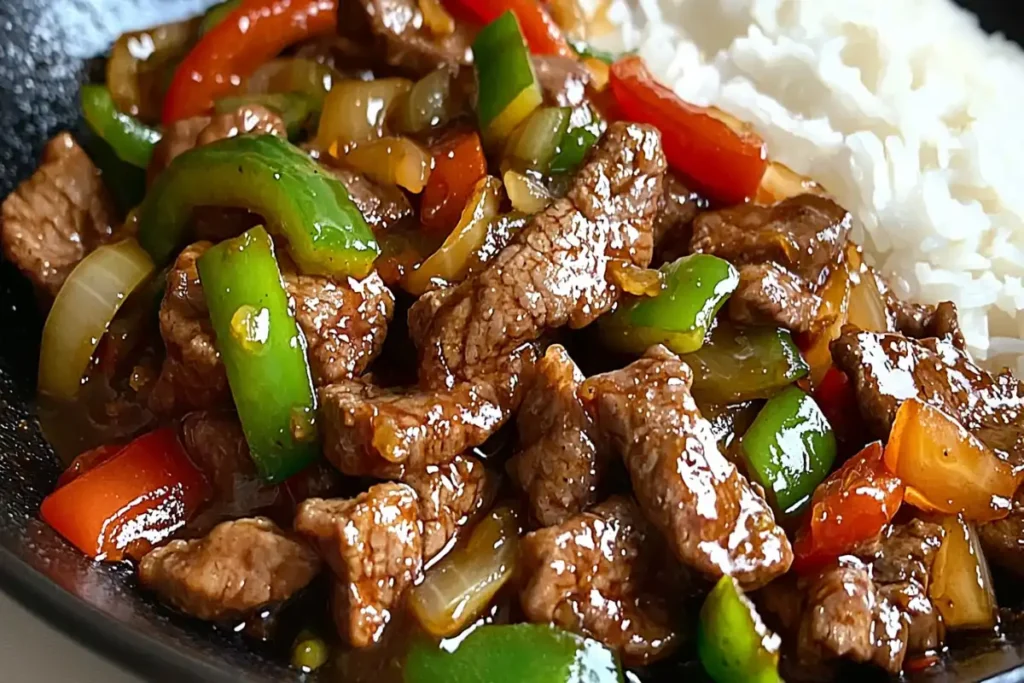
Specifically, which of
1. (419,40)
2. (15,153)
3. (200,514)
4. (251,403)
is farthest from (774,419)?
(15,153)

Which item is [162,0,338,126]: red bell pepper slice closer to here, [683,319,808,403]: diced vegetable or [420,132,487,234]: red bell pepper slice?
[420,132,487,234]: red bell pepper slice

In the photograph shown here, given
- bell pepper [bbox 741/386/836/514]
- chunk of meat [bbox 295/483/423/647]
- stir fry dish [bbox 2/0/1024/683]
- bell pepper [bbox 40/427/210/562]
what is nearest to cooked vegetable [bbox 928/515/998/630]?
stir fry dish [bbox 2/0/1024/683]

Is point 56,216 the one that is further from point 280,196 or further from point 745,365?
point 745,365

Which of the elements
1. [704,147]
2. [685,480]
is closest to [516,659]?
[685,480]

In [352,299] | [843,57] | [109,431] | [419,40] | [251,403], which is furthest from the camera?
[843,57]

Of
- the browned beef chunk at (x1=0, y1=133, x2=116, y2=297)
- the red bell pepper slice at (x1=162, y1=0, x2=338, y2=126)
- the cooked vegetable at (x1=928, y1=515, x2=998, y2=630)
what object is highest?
the red bell pepper slice at (x1=162, y1=0, x2=338, y2=126)

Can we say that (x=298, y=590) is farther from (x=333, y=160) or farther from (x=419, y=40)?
(x=419, y=40)

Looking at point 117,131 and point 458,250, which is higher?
point 117,131

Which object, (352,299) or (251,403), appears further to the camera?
(352,299)
